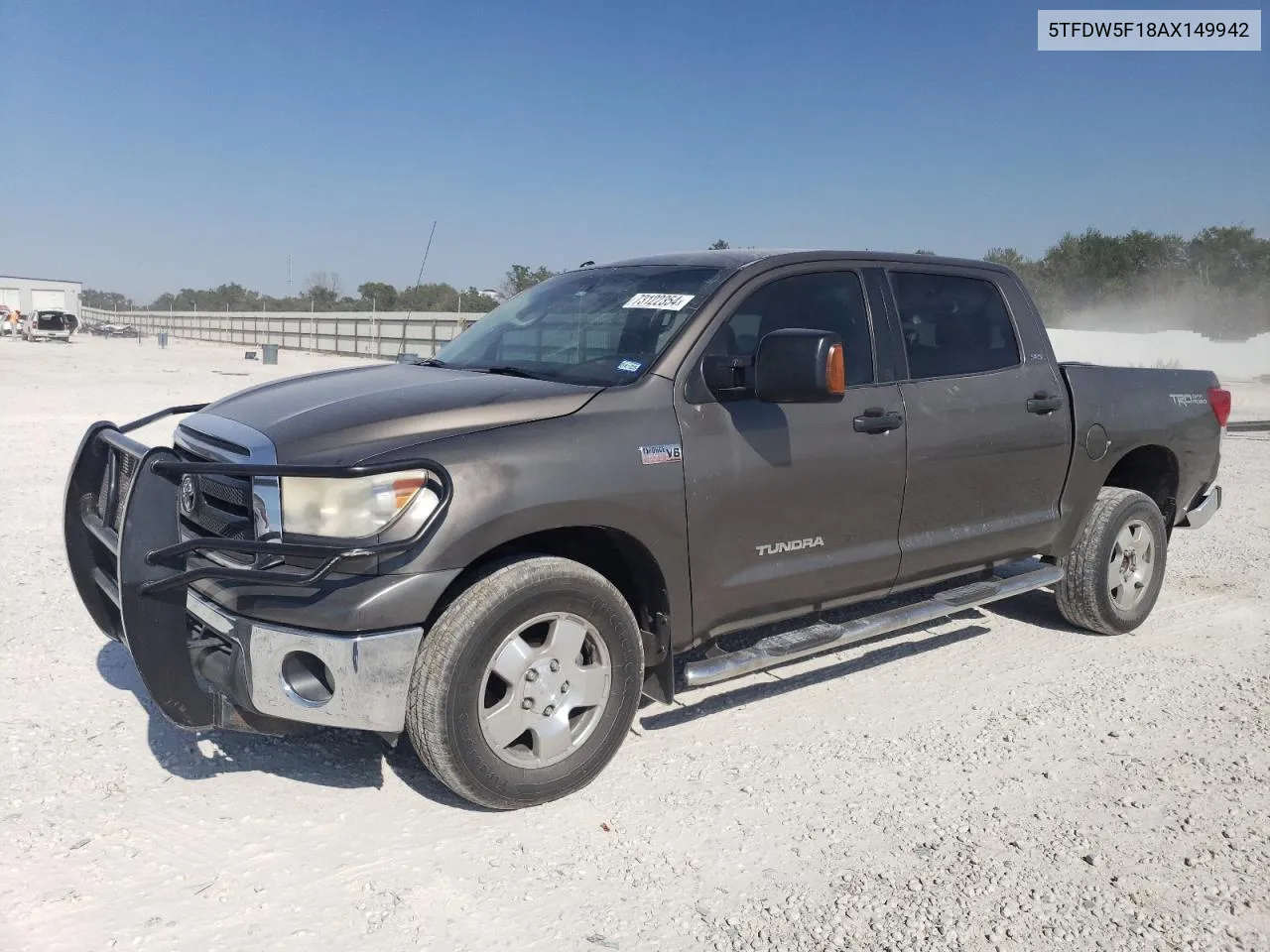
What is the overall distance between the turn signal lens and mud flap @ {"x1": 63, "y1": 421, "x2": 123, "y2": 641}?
8.77ft

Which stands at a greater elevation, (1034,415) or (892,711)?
(1034,415)

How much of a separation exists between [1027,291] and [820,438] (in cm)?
201

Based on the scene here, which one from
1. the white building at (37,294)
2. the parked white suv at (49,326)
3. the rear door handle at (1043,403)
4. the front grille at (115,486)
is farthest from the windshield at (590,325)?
the white building at (37,294)

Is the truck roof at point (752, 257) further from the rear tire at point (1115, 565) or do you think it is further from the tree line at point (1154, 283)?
the tree line at point (1154, 283)

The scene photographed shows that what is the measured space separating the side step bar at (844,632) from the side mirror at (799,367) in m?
0.97

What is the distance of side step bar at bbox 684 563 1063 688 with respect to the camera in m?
3.80

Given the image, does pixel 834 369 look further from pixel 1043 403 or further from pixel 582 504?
pixel 1043 403

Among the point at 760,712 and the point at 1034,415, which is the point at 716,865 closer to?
the point at 760,712

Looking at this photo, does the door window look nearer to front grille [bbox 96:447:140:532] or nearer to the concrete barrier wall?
front grille [bbox 96:447:140:532]

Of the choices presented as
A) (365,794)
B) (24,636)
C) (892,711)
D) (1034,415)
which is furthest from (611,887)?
(24,636)

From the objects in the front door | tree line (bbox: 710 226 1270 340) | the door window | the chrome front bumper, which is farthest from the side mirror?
tree line (bbox: 710 226 1270 340)

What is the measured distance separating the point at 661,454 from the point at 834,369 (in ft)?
2.26

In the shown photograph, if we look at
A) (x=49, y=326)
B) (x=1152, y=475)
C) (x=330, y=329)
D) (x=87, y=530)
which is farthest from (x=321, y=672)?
(x=49, y=326)

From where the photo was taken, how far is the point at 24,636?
4.95m
